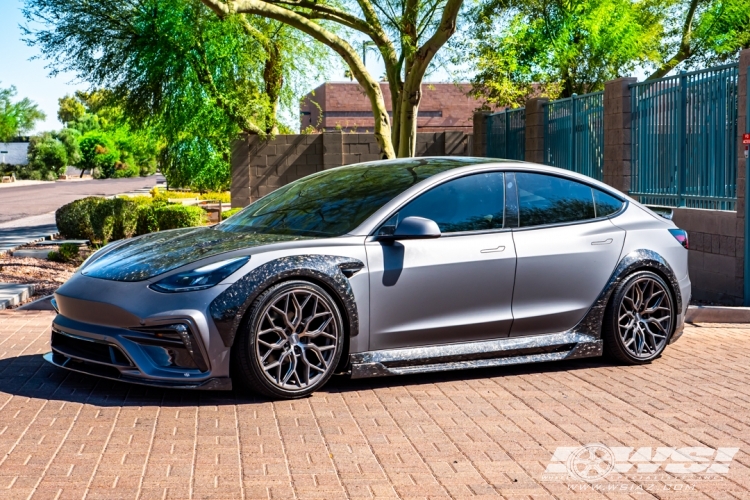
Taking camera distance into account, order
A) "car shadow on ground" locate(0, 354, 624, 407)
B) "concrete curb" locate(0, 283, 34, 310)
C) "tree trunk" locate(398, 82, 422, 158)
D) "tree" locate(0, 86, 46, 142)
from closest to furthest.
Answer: "car shadow on ground" locate(0, 354, 624, 407)
"concrete curb" locate(0, 283, 34, 310)
"tree trunk" locate(398, 82, 422, 158)
"tree" locate(0, 86, 46, 142)

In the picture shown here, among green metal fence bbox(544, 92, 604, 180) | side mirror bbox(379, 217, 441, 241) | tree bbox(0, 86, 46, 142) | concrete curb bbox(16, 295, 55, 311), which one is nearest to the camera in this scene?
side mirror bbox(379, 217, 441, 241)

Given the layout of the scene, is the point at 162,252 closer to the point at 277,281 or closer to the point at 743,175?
the point at 277,281

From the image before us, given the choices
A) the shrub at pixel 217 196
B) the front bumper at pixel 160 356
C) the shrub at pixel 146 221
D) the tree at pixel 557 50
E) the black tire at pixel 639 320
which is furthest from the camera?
the shrub at pixel 217 196

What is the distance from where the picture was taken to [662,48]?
3628 centimetres

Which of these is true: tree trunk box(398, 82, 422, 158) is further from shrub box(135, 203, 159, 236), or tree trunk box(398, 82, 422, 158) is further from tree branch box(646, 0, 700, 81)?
tree branch box(646, 0, 700, 81)

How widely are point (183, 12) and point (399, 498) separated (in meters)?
17.4

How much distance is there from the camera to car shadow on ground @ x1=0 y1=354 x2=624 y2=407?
634 centimetres

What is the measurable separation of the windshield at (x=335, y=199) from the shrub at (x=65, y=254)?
8649mm

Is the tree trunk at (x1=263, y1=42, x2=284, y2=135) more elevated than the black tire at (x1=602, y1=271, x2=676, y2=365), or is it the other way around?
the tree trunk at (x1=263, y1=42, x2=284, y2=135)

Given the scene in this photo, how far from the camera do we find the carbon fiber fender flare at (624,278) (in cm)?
760

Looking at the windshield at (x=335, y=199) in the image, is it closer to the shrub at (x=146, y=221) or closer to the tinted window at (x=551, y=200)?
the tinted window at (x=551, y=200)

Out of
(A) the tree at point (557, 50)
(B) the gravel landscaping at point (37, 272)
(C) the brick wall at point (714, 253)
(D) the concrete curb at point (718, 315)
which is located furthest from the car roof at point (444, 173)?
(A) the tree at point (557, 50)

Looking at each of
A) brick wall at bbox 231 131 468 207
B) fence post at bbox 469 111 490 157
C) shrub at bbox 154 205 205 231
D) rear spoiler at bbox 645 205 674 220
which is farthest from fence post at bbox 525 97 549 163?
rear spoiler at bbox 645 205 674 220

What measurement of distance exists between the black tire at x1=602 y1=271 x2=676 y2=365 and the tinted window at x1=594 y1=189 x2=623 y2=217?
55cm
